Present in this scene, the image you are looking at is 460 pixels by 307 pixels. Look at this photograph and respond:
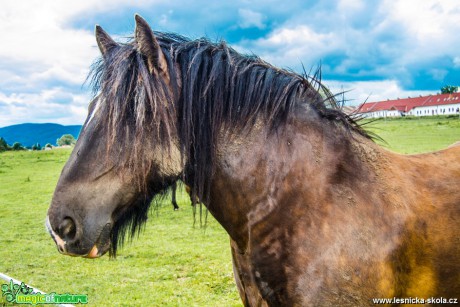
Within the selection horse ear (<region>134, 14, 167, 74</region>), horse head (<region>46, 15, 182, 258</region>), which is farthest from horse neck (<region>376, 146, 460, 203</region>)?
horse ear (<region>134, 14, 167, 74</region>)

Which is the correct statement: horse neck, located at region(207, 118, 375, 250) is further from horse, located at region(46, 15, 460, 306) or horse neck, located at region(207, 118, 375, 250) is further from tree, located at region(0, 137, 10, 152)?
tree, located at region(0, 137, 10, 152)

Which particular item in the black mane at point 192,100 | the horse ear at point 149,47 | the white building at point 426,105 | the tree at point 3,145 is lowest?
the black mane at point 192,100

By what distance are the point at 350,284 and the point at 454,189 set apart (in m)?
1.11

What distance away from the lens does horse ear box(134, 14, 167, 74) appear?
2.07 metres

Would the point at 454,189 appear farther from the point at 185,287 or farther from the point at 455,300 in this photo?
the point at 185,287

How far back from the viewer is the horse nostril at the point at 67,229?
2.04 metres

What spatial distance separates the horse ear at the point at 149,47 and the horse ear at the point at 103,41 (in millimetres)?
378

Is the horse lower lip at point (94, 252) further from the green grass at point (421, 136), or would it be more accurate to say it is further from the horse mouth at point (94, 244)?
the green grass at point (421, 136)

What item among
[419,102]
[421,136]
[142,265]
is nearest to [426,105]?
[419,102]

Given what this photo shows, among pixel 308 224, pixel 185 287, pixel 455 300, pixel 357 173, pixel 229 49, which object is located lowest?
pixel 185 287

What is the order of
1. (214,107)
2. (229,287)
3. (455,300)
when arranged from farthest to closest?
(229,287) → (455,300) → (214,107)

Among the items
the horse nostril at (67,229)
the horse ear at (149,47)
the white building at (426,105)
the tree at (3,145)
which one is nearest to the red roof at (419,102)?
the white building at (426,105)

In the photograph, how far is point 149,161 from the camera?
2092mm

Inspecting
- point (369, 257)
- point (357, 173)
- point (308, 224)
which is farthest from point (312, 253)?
point (357, 173)
